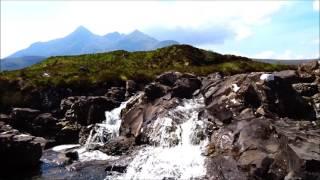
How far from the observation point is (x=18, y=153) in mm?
51844

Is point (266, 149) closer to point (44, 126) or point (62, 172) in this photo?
point (62, 172)

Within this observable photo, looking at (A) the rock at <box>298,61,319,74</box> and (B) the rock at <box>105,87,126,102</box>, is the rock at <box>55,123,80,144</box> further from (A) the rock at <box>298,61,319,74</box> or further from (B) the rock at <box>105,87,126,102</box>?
(A) the rock at <box>298,61,319,74</box>

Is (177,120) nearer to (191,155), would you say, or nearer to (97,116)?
(191,155)

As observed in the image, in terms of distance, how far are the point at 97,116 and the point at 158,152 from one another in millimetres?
20069

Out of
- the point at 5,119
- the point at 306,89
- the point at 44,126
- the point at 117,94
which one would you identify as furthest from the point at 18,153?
the point at 306,89

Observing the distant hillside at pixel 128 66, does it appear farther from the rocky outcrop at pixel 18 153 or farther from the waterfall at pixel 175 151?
the waterfall at pixel 175 151

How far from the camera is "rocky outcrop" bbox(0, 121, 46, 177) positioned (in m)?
51.4

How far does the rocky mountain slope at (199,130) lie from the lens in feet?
130

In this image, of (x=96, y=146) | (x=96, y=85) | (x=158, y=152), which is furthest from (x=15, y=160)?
(x=96, y=85)

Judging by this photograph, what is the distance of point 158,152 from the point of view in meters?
50.8

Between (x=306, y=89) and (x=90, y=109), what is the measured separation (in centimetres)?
3307

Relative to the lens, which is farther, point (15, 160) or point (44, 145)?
point (44, 145)

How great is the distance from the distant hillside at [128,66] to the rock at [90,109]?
14601mm

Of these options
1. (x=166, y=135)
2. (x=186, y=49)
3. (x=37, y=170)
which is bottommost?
(x=37, y=170)
